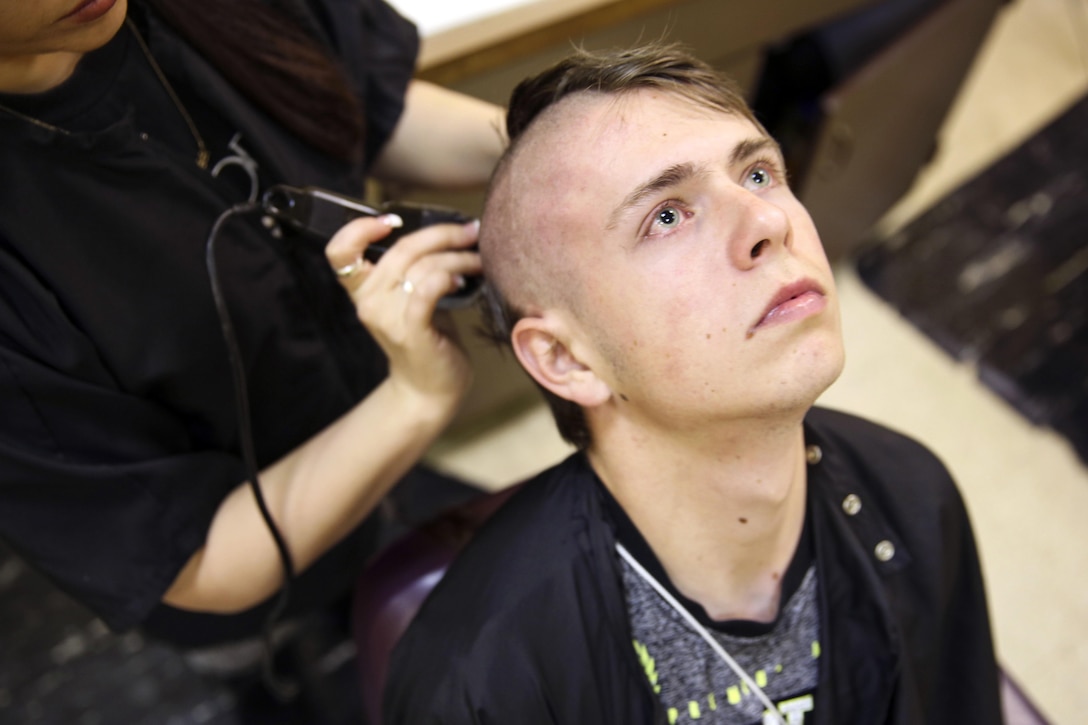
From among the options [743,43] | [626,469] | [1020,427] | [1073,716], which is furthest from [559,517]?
[1020,427]

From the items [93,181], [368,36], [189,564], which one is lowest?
[189,564]

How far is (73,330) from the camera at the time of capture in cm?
76

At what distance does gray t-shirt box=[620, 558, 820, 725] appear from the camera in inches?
35.1

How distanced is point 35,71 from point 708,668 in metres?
0.85

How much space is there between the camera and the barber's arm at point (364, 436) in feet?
2.77

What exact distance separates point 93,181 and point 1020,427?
1.92 m

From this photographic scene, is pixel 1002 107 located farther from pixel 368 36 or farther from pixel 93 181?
pixel 93 181

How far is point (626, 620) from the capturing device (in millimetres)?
891

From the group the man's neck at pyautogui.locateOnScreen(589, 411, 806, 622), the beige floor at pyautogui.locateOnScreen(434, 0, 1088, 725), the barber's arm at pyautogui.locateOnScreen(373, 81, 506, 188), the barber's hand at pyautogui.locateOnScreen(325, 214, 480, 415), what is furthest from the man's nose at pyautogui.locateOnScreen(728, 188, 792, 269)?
the beige floor at pyautogui.locateOnScreen(434, 0, 1088, 725)

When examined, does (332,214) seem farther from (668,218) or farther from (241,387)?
(668,218)

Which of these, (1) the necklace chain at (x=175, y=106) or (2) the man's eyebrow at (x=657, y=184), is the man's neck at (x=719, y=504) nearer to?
(2) the man's eyebrow at (x=657, y=184)

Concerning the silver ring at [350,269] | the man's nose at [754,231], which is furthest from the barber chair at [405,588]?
the man's nose at [754,231]

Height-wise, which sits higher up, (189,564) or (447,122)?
(447,122)

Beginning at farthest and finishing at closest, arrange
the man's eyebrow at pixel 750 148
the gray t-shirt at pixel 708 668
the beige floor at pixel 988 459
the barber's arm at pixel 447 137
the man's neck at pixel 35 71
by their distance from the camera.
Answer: the beige floor at pixel 988 459 → the barber's arm at pixel 447 137 → the gray t-shirt at pixel 708 668 → the man's eyebrow at pixel 750 148 → the man's neck at pixel 35 71
